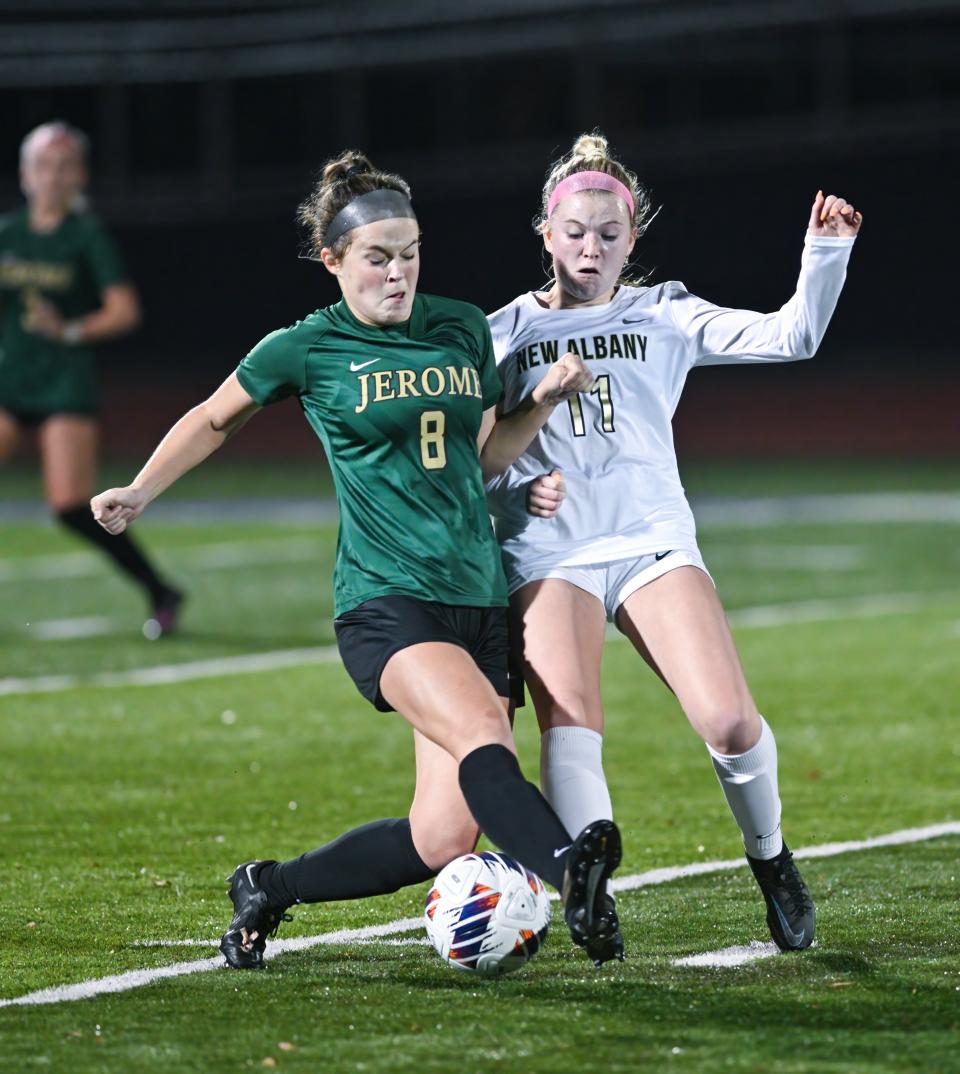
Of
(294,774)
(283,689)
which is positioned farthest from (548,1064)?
(283,689)

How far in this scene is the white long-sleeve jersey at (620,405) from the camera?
5.22 m

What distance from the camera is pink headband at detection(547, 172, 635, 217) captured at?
531 cm

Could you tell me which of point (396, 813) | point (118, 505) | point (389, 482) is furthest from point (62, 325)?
point (389, 482)

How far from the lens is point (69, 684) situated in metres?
10.4

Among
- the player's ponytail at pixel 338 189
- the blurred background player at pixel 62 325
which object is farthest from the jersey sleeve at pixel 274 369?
the blurred background player at pixel 62 325

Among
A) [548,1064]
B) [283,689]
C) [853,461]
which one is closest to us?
[548,1064]

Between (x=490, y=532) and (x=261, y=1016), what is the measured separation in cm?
128

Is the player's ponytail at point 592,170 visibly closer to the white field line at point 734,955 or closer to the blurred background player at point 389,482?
the blurred background player at point 389,482

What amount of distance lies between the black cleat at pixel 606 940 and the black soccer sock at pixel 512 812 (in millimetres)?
124

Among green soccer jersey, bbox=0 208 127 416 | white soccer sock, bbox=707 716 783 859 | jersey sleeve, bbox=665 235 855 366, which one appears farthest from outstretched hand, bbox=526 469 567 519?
green soccer jersey, bbox=0 208 127 416

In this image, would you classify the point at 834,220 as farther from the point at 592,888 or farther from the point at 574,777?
the point at 592,888

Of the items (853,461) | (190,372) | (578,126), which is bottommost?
(853,461)

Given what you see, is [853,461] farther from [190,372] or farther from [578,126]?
[190,372]

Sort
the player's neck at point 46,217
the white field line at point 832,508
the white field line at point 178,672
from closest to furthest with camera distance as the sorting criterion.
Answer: the white field line at point 178,672 → the player's neck at point 46,217 → the white field line at point 832,508
